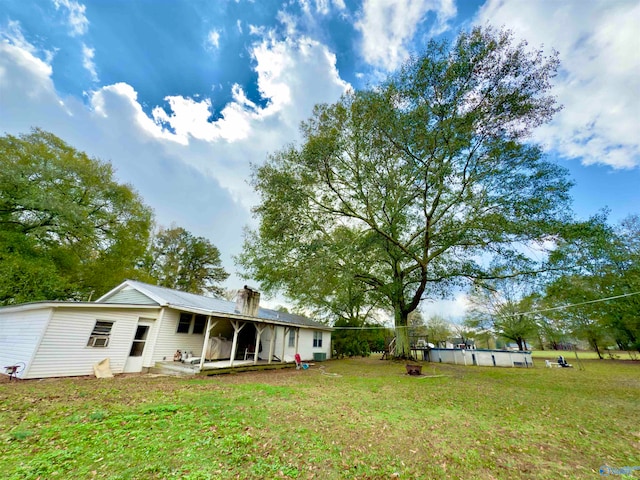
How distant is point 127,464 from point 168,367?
898cm

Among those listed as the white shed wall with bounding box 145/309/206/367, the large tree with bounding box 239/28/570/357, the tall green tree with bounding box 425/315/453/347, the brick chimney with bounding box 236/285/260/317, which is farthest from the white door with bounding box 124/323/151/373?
the tall green tree with bounding box 425/315/453/347

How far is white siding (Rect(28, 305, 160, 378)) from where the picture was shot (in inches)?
350

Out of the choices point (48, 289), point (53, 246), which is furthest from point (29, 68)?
point (48, 289)

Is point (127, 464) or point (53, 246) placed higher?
point (53, 246)

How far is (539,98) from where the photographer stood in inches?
472

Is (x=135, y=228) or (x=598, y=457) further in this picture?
(x=135, y=228)

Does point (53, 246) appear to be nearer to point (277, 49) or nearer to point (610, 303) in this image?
point (277, 49)

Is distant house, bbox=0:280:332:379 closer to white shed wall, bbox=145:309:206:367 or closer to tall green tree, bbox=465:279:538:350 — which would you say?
white shed wall, bbox=145:309:206:367

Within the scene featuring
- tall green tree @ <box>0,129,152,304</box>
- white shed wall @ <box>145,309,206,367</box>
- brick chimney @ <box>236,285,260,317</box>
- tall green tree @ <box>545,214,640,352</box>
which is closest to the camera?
tall green tree @ <box>545,214,640,352</box>

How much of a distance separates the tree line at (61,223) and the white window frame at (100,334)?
926 centimetres

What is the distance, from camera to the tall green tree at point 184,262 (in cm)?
2889

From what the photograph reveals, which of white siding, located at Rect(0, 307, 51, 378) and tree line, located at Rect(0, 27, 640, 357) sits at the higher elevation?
tree line, located at Rect(0, 27, 640, 357)

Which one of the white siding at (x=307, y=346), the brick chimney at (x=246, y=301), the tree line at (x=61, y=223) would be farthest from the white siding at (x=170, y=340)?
the tree line at (x=61, y=223)

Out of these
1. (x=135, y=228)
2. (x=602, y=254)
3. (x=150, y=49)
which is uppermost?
(x=150, y=49)
